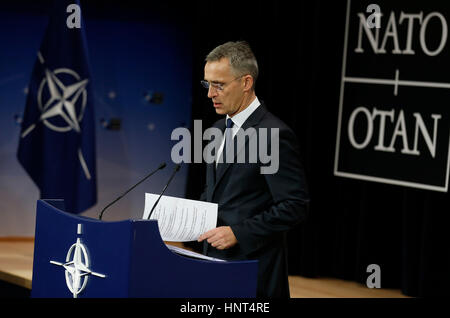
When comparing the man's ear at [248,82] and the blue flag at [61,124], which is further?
the blue flag at [61,124]

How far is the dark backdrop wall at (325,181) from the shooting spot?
512cm

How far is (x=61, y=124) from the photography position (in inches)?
216

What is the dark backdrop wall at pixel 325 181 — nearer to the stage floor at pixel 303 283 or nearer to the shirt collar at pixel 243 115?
the stage floor at pixel 303 283

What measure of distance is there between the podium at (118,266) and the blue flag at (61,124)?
3.17 meters

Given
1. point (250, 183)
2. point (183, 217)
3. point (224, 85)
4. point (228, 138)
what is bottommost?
point (183, 217)

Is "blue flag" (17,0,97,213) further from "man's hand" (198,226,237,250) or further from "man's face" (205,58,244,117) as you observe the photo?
"man's hand" (198,226,237,250)

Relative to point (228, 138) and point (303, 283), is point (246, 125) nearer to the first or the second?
point (228, 138)

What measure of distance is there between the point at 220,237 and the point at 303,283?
3.37 metres

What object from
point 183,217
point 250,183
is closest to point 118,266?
point 183,217

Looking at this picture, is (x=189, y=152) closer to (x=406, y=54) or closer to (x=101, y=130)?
(x=101, y=130)

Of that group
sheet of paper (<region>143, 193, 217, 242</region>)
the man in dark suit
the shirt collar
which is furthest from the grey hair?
sheet of paper (<region>143, 193, 217, 242</region>)

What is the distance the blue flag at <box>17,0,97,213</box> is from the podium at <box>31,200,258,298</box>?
3.17 metres

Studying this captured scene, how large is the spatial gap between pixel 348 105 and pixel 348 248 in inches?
43.1

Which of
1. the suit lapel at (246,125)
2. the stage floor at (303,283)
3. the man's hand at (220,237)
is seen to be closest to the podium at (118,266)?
the man's hand at (220,237)
